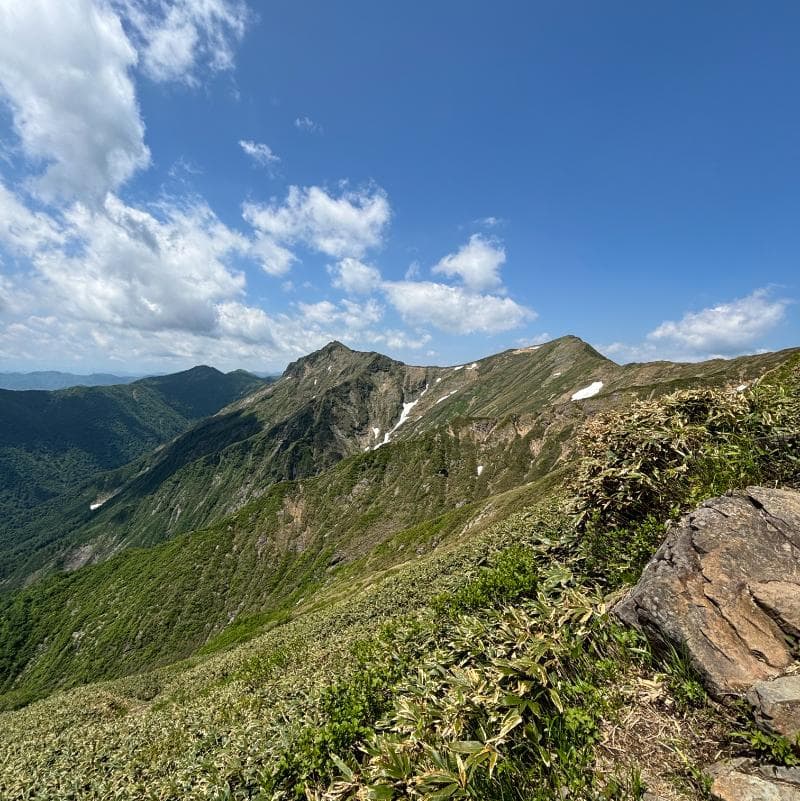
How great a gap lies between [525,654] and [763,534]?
4.64m

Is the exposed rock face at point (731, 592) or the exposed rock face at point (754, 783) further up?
the exposed rock face at point (731, 592)

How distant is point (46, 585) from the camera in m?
169

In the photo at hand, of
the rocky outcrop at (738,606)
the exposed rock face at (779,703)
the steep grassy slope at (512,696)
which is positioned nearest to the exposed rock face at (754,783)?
the rocky outcrop at (738,606)

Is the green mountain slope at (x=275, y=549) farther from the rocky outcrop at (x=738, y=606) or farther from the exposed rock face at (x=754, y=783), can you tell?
the exposed rock face at (x=754, y=783)

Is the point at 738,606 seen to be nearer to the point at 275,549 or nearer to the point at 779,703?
the point at 779,703

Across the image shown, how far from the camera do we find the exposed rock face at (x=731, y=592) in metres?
5.98

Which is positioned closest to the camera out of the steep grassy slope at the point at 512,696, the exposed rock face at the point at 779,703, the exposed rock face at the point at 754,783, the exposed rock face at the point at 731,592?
the exposed rock face at the point at 754,783

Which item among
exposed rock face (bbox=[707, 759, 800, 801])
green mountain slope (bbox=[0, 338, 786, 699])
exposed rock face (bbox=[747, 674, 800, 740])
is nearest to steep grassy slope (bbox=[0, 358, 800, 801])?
exposed rock face (bbox=[707, 759, 800, 801])

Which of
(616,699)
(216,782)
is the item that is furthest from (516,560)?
(216,782)

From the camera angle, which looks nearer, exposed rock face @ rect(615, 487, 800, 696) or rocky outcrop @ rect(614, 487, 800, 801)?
rocky outcrop @ rect(614, 487, 800, 801)

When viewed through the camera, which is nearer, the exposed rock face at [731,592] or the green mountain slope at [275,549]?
the exposed rock face at [731,592]

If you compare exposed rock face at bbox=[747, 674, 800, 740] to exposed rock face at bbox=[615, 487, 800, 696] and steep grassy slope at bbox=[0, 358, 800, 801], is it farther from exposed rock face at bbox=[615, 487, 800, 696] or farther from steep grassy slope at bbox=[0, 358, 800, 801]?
steep grassy slope at bbox=[0, 358, 800, 801]

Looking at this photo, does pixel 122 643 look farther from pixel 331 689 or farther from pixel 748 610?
pixel 748 610

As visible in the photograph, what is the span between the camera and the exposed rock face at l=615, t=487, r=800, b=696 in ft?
19.6
